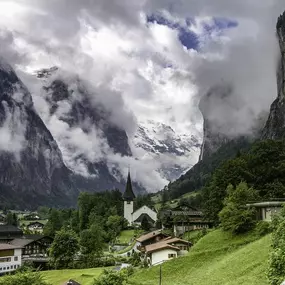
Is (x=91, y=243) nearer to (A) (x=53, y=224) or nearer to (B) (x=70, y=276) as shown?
(B) (x=70, y=276)

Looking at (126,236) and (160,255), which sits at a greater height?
(126,236)

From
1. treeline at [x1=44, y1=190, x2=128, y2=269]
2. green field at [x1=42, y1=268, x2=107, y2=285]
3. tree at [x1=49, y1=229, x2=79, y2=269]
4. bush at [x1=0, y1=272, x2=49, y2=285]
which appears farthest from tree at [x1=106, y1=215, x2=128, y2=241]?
bush at [x1=0, y1=272, x2=49, y2=285]

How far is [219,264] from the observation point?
41750mm

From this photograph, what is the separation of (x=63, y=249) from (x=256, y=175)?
35.5m

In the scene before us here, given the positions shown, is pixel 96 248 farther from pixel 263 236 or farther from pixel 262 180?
pixel 263 236

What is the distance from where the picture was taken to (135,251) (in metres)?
79.2

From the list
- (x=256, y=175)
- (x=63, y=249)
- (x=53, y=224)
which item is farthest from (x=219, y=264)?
(x=53, y=224)

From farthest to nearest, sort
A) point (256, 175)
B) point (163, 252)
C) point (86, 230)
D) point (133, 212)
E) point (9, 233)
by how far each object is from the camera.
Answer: point (133, 212), point (9, 233), point (86, 230), point (256, 175), point (163, 252)

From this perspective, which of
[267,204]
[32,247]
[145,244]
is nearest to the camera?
→ [267,204]

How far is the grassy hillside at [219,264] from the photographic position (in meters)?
35.8

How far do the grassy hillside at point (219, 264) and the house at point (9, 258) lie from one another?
44677mm

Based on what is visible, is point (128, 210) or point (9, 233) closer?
point (9, 233)

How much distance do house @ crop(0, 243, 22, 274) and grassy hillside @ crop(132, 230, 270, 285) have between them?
4468 centimetres

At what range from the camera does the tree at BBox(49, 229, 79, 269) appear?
248 feet
